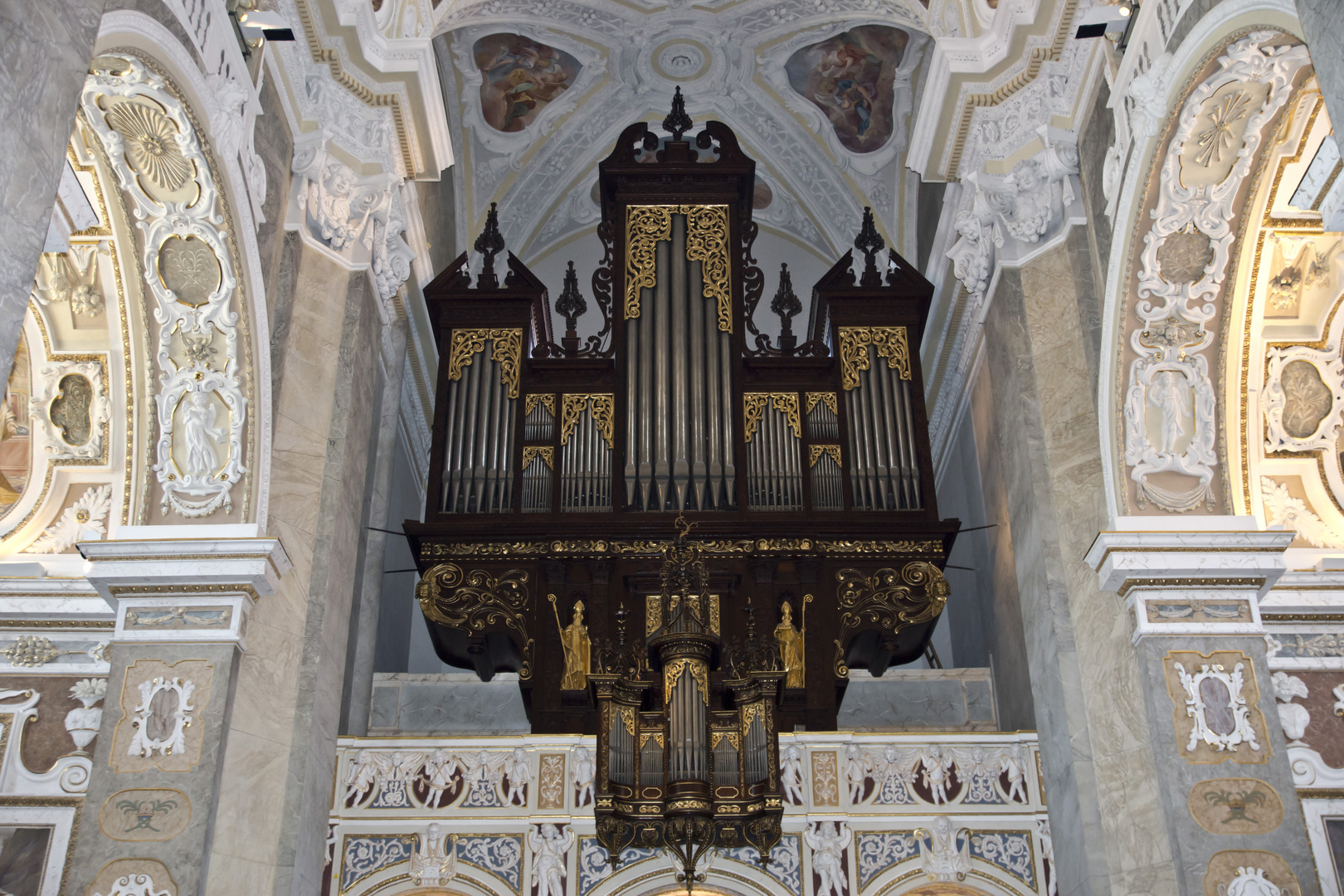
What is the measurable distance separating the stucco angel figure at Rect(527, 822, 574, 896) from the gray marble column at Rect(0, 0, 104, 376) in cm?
529

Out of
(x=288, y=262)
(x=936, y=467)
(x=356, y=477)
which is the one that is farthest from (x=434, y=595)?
(x=936, y=467)

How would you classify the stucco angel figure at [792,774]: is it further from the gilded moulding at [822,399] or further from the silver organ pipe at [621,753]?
the gilded moulding at [822,399]

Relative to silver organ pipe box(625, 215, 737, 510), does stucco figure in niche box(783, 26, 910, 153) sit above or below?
above

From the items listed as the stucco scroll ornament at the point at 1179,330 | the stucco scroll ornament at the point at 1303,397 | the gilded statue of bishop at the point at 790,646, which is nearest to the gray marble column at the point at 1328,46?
the stucco scroll ornament at the point at 1179,330

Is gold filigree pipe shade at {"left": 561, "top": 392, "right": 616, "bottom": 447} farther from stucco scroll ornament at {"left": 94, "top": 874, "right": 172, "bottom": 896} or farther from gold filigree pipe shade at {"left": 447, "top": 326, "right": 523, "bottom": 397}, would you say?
stucco scroll ornament at {"left": 94, "top": 874, "right": 172, "bottom": 896}

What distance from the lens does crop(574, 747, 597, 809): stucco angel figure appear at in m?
8.91

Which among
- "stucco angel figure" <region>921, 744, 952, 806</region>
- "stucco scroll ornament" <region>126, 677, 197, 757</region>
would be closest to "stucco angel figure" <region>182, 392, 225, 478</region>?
"stucco scroll ornament" <region>126, 677, 197, 757</region>

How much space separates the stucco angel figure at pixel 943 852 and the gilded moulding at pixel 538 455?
3.99 metres

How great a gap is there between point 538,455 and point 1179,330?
4.86 meters

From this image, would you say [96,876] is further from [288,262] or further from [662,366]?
[662,366]

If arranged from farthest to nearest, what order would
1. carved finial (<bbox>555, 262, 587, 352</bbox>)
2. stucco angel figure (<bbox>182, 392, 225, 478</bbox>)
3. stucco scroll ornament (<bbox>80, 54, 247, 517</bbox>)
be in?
carved finial (<bbox>555, 262, 587, 352</bbox>) → stucco angel figure (<bbox>182, 392, 225, 478</bbox>) → stucco scroll ornament (<bbox>80, 54, 247, 517</bbox>)

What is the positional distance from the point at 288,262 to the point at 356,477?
1.53m

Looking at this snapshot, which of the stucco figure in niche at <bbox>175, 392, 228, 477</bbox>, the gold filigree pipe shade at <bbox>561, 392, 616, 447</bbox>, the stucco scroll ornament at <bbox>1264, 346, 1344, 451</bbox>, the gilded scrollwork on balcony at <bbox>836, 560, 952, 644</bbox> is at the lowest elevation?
the gilded scrollwork on balcony at <bbox>836, 560, 952, 644</bbox>

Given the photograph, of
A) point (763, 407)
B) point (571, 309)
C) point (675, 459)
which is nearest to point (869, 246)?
point (763, 407)
